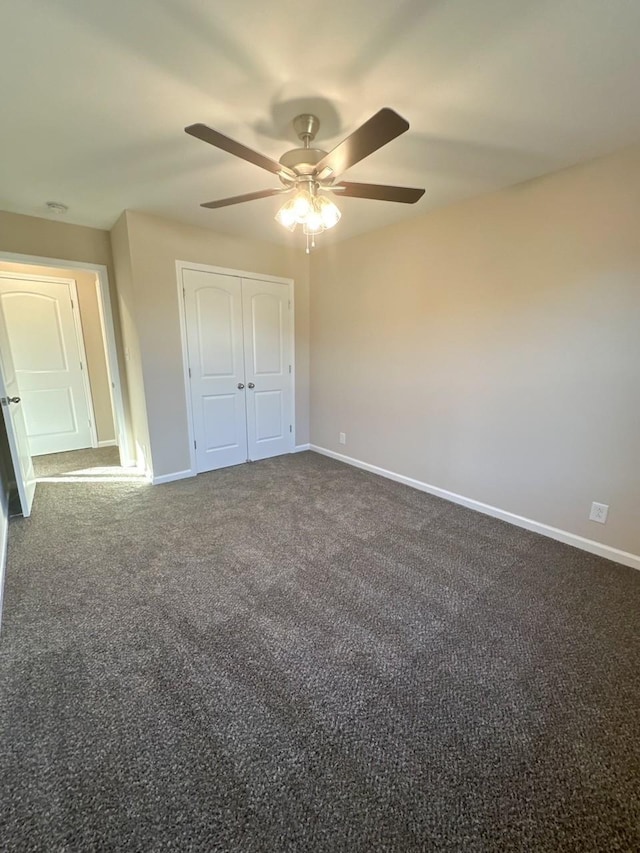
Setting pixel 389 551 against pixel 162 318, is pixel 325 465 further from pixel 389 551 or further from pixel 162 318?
pixel 162 318

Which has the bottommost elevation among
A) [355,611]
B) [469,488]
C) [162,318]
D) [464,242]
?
[355,611]

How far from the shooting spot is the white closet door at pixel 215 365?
3.46 meters

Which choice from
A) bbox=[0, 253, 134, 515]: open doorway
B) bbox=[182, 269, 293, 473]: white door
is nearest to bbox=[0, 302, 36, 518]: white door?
bbox=[0, 253, 134, 515]: open doorway

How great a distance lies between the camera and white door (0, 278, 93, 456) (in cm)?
398

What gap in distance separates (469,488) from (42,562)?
3.18 meters

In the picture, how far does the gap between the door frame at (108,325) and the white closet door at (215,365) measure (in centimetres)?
90

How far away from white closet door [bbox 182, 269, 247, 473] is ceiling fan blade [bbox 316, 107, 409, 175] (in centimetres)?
215

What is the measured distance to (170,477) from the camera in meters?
3.54

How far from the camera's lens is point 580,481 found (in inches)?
93.6

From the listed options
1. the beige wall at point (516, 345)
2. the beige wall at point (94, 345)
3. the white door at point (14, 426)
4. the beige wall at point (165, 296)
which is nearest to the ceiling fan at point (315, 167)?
the beige wall at point (516, 345)

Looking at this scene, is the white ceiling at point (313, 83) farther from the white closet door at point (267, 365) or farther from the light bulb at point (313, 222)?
the white closet door at point (267, 365)

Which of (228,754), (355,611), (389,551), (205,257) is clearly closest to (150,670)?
(228,754)

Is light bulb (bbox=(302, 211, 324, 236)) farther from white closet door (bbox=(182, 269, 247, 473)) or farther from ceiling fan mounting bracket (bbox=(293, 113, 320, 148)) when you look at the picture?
white closet door (bbox=(182, 269, 247, 473))

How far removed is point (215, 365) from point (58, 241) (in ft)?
5.72
